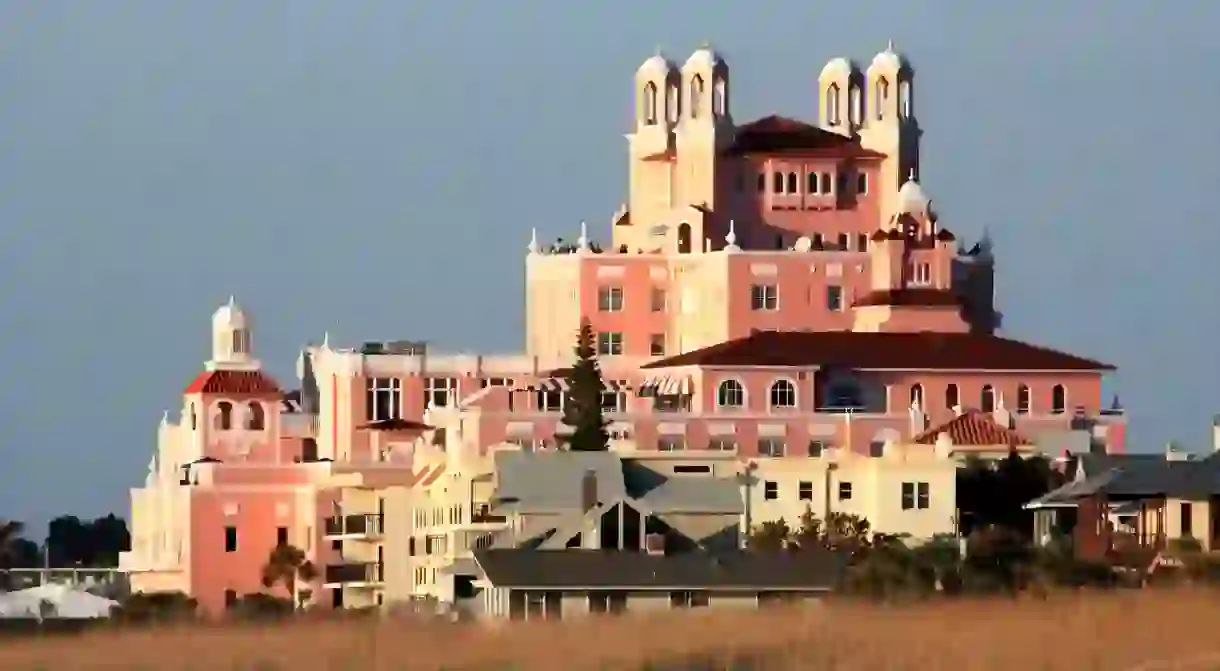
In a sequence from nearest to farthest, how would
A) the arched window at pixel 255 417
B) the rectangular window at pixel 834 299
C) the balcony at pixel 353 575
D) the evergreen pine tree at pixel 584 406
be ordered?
the evergreen pine tree at pixel 584 406 < the balcony at pixel 353 575 < the rectangular window at pixel 834 299 < the arched window at pixel 255 417

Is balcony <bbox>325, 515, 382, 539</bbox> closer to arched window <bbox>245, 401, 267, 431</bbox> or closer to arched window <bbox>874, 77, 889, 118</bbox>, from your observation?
arched window <bbox>245, 401, 267, 431</bbox>

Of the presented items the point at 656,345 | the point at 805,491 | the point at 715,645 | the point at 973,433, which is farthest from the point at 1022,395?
the point at 715,645

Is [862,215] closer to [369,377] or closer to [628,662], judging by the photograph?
[369,377]

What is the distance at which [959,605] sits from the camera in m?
51.9

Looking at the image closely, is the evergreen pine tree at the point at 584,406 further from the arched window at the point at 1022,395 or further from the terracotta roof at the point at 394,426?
the arched window at the point at 1022,395

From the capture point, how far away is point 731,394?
13738 cm

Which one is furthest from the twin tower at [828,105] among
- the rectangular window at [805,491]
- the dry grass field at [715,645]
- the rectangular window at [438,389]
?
the dry grass field at [715,645]

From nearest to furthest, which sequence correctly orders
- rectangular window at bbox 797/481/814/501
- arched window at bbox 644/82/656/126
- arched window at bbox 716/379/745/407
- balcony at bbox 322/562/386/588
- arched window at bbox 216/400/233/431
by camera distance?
rectangular window at bbox 797/481/814/501, balcony at bbox 322/562/386/588, arched window at bbox 716/379/745/407, arched window at bbox 216/400/233/431, arched window at bbox 644/82/656/126

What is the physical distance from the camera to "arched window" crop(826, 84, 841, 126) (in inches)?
6152

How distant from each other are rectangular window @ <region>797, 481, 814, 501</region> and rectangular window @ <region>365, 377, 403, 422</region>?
23019 mm

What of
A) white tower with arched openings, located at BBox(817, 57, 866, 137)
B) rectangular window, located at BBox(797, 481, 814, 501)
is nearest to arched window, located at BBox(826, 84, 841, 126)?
white tower with arched openings, located at BBox(817, 57, 866, 137)

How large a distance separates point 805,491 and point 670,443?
25.6ft

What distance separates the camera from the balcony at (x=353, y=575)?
135375 millimetres

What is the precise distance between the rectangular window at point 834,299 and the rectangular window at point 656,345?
584 centimetres
